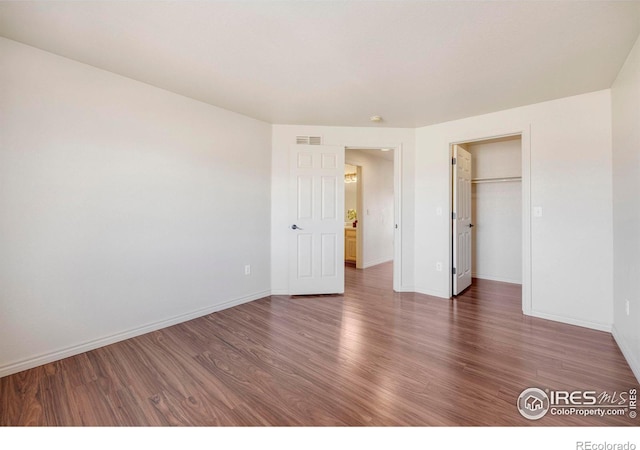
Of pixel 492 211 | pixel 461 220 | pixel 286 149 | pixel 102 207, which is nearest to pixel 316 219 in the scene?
pixel 286 149

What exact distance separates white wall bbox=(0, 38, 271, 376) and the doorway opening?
10.8 ft

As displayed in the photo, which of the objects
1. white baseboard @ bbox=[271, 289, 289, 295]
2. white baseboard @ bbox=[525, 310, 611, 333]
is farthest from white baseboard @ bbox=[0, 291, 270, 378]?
white baseboard @ bbox=[525, 310, 611, 333]

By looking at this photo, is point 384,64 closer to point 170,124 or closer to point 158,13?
point 158,13

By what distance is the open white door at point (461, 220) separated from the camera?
3787 millimetres

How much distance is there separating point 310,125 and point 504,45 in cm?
240

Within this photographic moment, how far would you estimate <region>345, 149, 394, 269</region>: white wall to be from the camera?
5863 mm

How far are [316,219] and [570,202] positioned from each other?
2.80 meters

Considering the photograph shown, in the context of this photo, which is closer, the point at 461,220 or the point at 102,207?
the point at 102,207

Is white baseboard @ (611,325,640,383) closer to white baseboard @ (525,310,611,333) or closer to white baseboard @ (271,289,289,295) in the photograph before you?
white baseboard @ (525,310,611,333)

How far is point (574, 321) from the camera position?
9.37 ft

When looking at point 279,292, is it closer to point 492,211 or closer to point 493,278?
point 493,278

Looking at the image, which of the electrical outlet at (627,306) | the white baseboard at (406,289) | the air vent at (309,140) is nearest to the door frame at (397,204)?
the white baseboard at (406,289)

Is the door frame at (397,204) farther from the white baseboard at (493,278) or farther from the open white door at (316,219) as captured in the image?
the white baseboard at (493,278)

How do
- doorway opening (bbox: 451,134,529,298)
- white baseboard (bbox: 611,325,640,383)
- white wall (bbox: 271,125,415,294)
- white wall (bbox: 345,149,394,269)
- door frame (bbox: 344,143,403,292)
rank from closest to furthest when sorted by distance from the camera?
white baseboard (bbox: 611,325,640,383), white wall (bbox: 271,125,415,294), door frame (bbox: 344,143,403,292), doorway opening (bbox: 451,134,529,298), white wall (bbox: 345,149,394,269)
